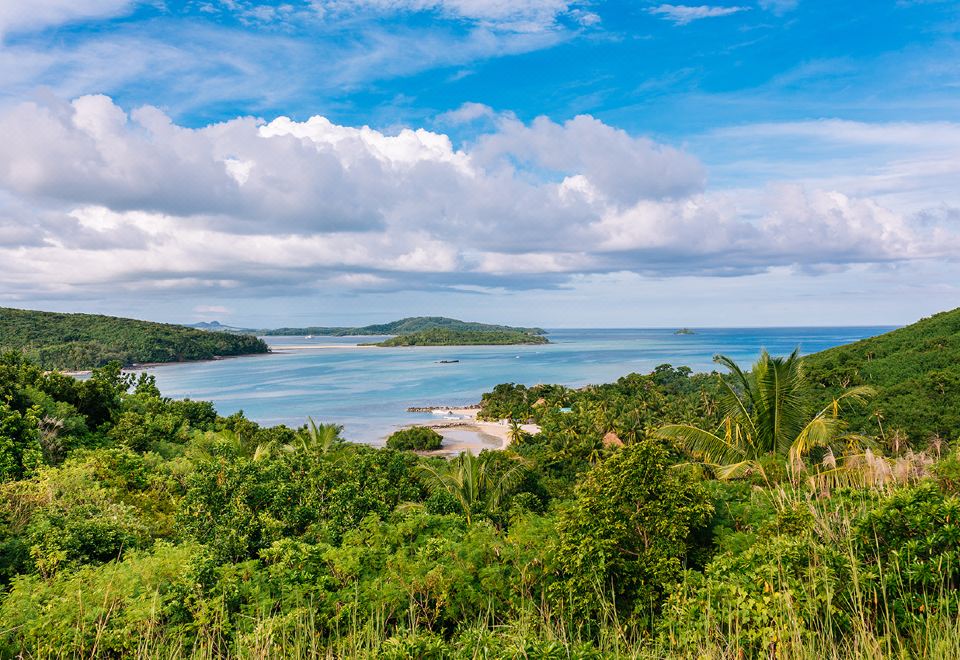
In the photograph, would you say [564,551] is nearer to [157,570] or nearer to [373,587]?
[373,587]

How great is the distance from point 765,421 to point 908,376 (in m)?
35.0

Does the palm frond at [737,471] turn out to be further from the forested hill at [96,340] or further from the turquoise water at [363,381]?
the forested hill at [96,340]

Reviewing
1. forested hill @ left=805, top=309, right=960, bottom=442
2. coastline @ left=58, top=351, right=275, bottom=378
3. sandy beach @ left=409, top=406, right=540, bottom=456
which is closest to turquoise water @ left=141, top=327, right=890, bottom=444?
coastline @ left=58, top=351, right=275, bottom=378

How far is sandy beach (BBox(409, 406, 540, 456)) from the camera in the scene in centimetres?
4531

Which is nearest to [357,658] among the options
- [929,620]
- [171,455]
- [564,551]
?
[564,551]

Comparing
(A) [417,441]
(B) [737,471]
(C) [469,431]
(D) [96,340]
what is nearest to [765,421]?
(B) [737,471]

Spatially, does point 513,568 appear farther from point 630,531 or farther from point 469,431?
point 469,431

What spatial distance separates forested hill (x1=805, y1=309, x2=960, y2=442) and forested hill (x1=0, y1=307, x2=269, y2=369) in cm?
9925

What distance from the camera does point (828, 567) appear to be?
12.3 ft

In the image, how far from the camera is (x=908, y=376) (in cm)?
3847

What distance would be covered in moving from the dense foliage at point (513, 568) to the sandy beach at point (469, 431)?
33.1 m

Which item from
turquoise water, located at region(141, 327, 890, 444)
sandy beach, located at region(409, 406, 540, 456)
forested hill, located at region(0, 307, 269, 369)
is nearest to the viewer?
sandy beach, located at region(409, 406, 540, 456)

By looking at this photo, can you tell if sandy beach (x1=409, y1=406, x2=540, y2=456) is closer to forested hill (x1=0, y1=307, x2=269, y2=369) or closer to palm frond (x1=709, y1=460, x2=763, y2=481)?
palm frond (x1=709, y1=460, x2=763, y2=481)

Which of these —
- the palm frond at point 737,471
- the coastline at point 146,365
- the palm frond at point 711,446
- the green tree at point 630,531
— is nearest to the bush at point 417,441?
the palm frond at point 711,446
